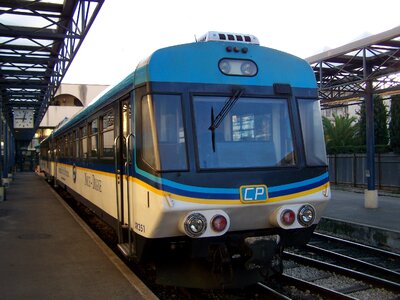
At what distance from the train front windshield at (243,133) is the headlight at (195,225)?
555mm

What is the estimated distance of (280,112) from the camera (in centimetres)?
562

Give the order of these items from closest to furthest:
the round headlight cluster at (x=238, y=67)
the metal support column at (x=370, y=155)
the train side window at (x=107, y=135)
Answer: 1. the round headlight cluster at (x=238, y=67)
2. the train side window at (x=107, y=135)
3. the metal support column at (x=370, y=155)

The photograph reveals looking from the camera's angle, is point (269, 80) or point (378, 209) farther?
point (378, 209)

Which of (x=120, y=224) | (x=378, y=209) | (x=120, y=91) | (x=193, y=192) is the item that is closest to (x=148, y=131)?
(x=193, y=192)

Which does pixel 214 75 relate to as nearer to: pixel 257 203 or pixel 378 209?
pixel 257 203

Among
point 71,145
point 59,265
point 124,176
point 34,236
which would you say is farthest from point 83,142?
point 124,176

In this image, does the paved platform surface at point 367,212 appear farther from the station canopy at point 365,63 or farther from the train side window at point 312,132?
the train side window at point 312,132

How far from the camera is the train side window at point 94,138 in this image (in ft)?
26.5

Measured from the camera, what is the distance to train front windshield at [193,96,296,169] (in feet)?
17.0

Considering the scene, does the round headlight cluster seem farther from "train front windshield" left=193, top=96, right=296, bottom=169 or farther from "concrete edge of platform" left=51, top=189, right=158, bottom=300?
"concrete edge of platform" left=51, top=189, right=158, bottom=300

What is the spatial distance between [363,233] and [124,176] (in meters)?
7.16

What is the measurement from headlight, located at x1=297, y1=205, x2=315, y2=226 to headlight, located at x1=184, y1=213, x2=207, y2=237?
1235 mm

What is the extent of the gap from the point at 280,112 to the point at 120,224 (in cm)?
264

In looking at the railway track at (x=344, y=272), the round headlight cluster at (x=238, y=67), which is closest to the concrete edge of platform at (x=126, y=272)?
the railway track at (x=344, y=272)
